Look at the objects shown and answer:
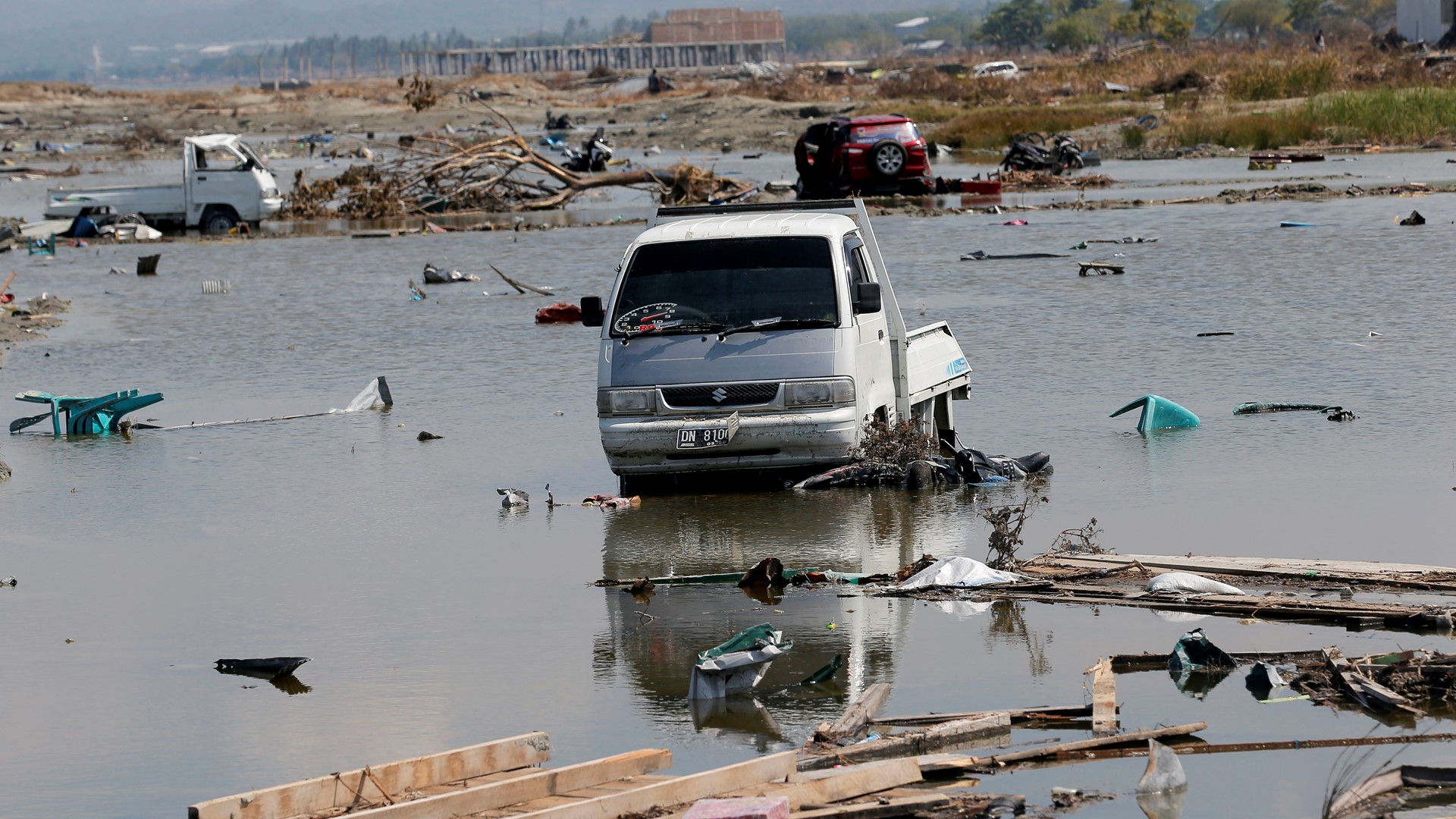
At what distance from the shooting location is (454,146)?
132ft

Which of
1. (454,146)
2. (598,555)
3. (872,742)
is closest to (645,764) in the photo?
(872,742)

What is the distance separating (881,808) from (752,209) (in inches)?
306

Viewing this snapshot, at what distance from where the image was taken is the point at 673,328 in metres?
11.5

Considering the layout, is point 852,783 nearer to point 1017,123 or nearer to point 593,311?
point 593,311

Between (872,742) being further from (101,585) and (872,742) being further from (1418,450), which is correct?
(1418,450)

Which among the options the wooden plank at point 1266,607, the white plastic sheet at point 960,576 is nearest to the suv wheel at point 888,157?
the white plastic sheet at point 960,576

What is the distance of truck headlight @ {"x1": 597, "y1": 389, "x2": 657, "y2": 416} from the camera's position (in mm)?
11336

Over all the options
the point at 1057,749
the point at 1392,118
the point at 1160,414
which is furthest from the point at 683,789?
the point at 1392,118

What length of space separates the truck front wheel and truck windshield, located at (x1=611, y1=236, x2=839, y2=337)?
25911 millimetres

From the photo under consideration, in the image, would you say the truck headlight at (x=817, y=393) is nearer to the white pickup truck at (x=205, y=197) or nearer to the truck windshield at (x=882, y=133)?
the truck windshield at (x=882, y=133)

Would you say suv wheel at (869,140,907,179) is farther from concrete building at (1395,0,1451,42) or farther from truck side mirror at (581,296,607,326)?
concrete building at (1395,0,1451,42)

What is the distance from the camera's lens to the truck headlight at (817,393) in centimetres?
1124

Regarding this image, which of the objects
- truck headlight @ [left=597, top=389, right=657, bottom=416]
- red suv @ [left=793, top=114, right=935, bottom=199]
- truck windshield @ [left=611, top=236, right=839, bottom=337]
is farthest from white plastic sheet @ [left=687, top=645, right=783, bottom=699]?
red suv @ [left=793, top=114, right=935, bottom=199]

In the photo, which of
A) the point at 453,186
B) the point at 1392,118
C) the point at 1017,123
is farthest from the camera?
the point at 1017,123
